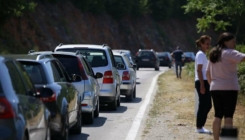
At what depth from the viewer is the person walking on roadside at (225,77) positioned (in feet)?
35.6

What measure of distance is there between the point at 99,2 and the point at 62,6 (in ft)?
18.1

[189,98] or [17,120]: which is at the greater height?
[17,120]

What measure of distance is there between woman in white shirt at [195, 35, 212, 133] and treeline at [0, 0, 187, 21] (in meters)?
26.2

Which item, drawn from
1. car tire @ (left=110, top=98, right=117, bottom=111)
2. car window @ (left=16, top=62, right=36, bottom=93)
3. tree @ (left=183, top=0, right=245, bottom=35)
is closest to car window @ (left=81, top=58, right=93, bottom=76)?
car tire @ (left=110, top=98, right=117, bottom=111)

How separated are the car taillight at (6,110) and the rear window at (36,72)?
342 centimetres

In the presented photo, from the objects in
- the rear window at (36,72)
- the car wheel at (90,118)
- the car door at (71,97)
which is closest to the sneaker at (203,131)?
the car door at (71,97)

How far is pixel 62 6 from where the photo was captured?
55750mm

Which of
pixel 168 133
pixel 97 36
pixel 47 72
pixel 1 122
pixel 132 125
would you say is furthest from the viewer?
pixel 97 36

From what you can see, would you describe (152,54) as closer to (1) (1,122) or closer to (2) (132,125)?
(2) (132,125)

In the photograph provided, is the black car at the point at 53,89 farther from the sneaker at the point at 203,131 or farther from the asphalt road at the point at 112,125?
the sneaker at the point at 203,131

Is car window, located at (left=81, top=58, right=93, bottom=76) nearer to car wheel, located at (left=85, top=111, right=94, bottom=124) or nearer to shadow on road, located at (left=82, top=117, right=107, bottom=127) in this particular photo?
car wheel, located at (left=85, top=111, right=94, bottom=124)

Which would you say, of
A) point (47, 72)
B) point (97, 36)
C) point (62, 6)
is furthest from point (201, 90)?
point (97, 36)

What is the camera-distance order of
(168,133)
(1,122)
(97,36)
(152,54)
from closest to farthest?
(1,122) < (168,133) < (152,54) < (97,36)

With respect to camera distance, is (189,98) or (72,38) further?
(72,38)
